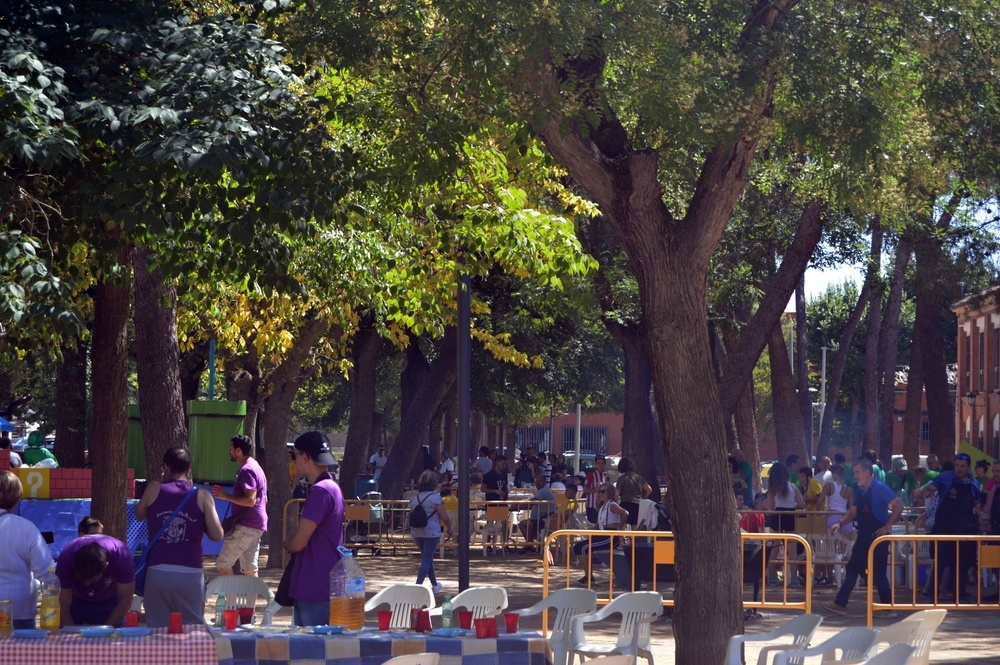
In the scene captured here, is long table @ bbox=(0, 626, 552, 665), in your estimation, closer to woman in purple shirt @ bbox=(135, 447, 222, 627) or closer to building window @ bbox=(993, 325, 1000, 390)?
woman in purple shirt @ bbox=(135, 447, 222, 627)

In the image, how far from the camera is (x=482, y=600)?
893 cm

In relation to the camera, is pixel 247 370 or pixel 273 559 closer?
pixel 273 559

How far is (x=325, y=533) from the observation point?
7.61 meters

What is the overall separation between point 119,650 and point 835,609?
10.3 metres

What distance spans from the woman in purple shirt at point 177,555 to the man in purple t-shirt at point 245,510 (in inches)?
109

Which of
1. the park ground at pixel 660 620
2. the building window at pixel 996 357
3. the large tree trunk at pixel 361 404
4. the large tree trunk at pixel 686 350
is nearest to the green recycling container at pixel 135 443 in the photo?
the park ground at pixel 660 620

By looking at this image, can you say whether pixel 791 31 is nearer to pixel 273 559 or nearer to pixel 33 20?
pixel 33 20

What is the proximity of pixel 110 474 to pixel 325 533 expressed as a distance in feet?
12.2

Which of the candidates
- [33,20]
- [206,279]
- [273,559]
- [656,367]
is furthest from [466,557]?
[273,559]

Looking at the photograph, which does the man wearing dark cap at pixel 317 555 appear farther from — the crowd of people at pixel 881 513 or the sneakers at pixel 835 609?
the sneakers at pixel 835 609

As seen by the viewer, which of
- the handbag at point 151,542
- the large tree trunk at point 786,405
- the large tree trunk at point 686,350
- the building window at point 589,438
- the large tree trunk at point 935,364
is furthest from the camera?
the building window at point 589,438

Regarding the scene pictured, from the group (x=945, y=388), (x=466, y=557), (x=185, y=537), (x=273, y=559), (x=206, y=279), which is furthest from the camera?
(x=945, y=388)

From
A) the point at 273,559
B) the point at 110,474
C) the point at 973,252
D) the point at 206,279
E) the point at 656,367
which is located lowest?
the point at 273,559

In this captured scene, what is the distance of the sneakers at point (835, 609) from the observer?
1473cm
